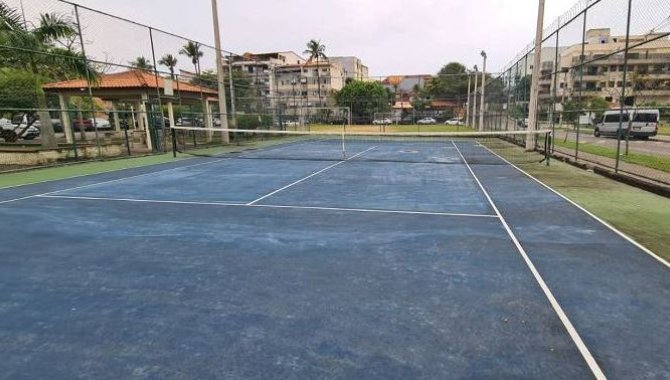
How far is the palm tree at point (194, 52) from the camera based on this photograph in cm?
2210

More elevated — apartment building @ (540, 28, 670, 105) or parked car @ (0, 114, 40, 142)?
apartment building @ (540, 28, 670, 105)

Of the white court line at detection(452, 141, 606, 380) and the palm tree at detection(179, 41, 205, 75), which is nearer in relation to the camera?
the white court line at detection(452, 141, 606, 380)

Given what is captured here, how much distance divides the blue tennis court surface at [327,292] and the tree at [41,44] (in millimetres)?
9969

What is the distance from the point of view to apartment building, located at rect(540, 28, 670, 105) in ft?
37.2

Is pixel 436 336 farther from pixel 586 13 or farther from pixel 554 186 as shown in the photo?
pixel 586 13

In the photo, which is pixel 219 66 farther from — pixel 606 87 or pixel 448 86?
pixel 448 86

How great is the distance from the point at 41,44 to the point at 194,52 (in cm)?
936

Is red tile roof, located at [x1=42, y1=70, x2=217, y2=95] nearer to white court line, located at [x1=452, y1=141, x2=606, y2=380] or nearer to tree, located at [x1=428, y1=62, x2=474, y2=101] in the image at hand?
white court line, located at [x1=452, y1=141, x2=606, y2=380]

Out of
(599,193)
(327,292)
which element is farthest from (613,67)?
(327,292)

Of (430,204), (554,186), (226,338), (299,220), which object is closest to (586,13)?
(554,186)

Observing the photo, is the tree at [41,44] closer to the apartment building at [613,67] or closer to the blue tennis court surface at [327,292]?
the blue tennis court surface at [327,292]

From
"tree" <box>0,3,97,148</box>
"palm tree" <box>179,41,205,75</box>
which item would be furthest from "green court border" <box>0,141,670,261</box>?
"palm tree" <box>179,41,205,75</box>

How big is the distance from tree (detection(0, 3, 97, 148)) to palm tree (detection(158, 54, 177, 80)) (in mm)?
3207

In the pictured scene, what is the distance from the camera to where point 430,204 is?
8.27 meters
